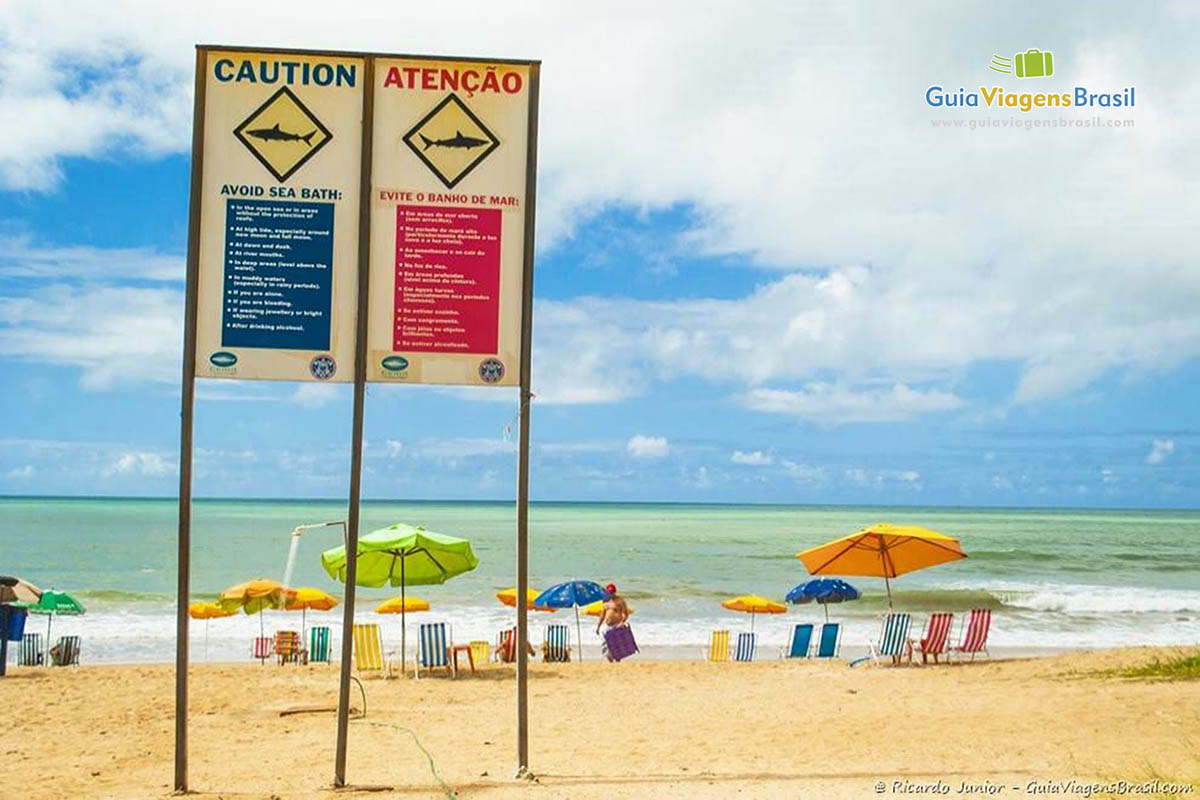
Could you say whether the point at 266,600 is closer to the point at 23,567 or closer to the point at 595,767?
the point at 595,767

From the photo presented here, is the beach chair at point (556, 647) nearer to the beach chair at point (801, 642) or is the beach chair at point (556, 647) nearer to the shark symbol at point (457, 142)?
the beach chair at point (801, 642)

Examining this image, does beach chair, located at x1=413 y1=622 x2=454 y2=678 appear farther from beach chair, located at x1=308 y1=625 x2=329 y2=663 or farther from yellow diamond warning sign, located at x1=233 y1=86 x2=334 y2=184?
yellow diamond warning sign, located at x1=233 y1=86 x2=334 y2=184

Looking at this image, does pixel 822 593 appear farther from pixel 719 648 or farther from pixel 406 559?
pixel 406 559

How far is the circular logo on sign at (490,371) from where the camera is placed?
6.38 meters

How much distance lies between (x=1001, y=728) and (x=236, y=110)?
21.9 feet

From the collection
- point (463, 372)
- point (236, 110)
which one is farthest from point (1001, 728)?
point (236, 110)

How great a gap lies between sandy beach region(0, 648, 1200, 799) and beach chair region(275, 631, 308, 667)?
2411 millimetres

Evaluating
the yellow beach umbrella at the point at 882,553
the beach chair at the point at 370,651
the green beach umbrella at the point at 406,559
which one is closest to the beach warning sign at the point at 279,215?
the green beach umbrella at the point at 406,559

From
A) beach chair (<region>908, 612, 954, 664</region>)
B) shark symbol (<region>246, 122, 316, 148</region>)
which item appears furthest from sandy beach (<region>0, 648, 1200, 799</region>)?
shark symbol (<region>246, 122, 316, 148</region>)

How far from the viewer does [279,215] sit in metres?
6.30

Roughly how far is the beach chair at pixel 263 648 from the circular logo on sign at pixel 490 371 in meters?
11.6

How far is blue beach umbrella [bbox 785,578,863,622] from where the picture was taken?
18109 millimetres

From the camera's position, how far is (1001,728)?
8273 mm

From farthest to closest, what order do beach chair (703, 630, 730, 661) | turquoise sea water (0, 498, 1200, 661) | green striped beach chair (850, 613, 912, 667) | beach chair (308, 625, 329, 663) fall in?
turquoise sea water (0, 498, 1200, 661) < beach chair (703, 630, 730, 661) < beach chair (308, 625, 329, 663) < green striped beach chair (850, 613, 912, 667)
